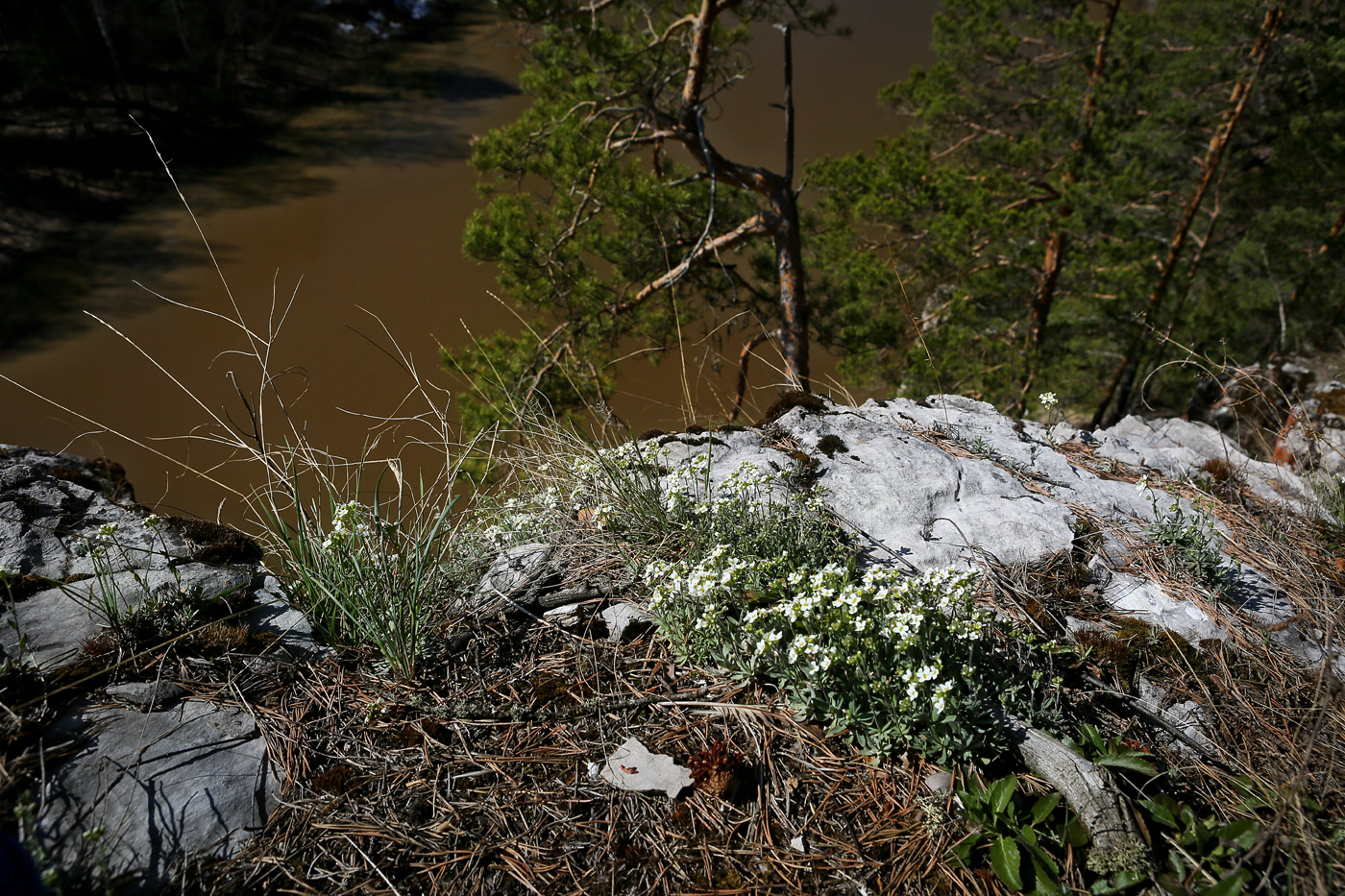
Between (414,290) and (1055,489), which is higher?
(1055,489)

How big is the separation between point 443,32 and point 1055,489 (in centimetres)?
2330

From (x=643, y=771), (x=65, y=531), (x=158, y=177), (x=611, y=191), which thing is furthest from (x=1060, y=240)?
(x=158, y=177)

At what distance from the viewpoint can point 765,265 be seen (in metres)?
8.52

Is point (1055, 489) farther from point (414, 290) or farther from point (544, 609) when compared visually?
point (414, 290)

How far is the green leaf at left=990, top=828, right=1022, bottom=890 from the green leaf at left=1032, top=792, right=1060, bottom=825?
0.28 feet

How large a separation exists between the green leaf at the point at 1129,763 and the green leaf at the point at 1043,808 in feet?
0.73

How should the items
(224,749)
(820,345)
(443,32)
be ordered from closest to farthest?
1. (224,749)
2. (820,345)
3. (443,32)

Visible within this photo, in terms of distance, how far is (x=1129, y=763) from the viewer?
1.75 meters

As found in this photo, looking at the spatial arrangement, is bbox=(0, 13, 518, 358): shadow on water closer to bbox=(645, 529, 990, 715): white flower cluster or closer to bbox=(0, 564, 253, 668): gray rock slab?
bbox=(0, 564, 253, 668): gray rock slab

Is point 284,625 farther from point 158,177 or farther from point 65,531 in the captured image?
point 158,177

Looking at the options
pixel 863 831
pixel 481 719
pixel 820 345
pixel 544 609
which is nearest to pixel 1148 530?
pixel 863 831

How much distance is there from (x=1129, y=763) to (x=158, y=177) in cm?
1805

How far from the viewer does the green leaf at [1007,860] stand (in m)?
1.51

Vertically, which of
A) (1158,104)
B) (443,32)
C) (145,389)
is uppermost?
(443,32)
